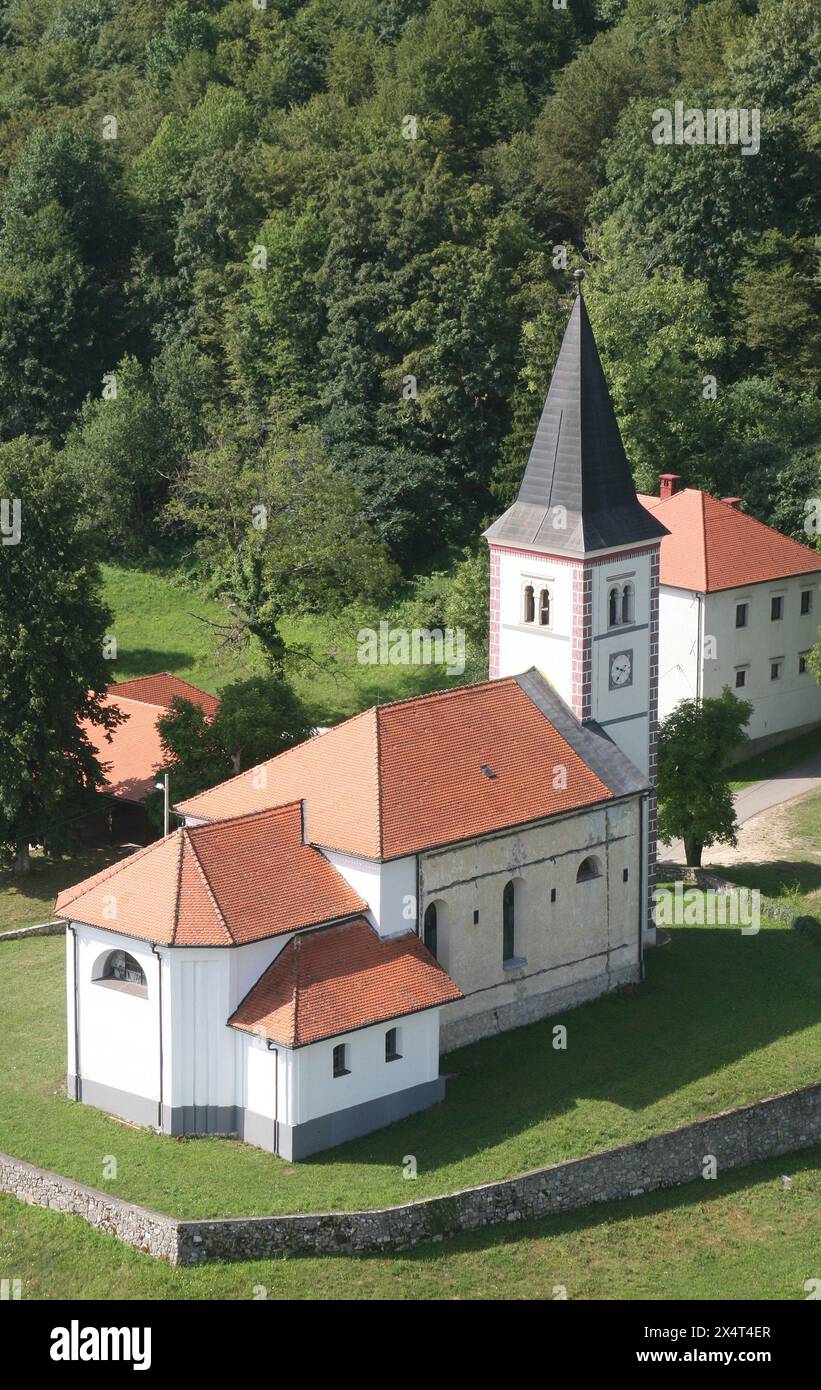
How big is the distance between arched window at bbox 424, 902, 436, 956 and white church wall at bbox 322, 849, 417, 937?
2.49 ft

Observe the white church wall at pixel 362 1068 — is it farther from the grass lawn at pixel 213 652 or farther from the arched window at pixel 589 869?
the grass lawn at pixel 213 652

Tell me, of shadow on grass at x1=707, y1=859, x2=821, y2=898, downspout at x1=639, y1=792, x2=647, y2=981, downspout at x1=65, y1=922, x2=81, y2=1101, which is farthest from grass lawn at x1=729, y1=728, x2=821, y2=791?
downspout at x1=65, y1=922, x2=81, y2=1101

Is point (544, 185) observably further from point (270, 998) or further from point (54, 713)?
point (270, 998)

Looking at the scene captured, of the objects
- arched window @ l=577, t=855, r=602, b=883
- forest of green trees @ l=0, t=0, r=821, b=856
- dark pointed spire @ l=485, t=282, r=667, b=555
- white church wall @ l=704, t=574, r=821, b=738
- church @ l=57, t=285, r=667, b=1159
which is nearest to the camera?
church @ l=57, t=285, r=667, b=1159

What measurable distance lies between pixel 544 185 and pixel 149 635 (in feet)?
86.8

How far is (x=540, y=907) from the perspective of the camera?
4981 cm

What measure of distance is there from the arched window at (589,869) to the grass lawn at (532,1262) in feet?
26.7

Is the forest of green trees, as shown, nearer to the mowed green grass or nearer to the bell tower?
the bell tower

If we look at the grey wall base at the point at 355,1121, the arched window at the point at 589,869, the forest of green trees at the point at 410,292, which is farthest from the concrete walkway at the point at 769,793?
the grey wall base at the point at 355,1121

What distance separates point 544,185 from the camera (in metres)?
89.6

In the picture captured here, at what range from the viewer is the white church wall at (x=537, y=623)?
51250mm

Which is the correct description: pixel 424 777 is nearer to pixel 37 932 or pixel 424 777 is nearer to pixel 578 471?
pixel 578 471

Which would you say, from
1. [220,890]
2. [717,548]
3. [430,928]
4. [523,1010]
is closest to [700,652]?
[717,548]

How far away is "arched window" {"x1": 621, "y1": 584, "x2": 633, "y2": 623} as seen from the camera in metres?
52.0
